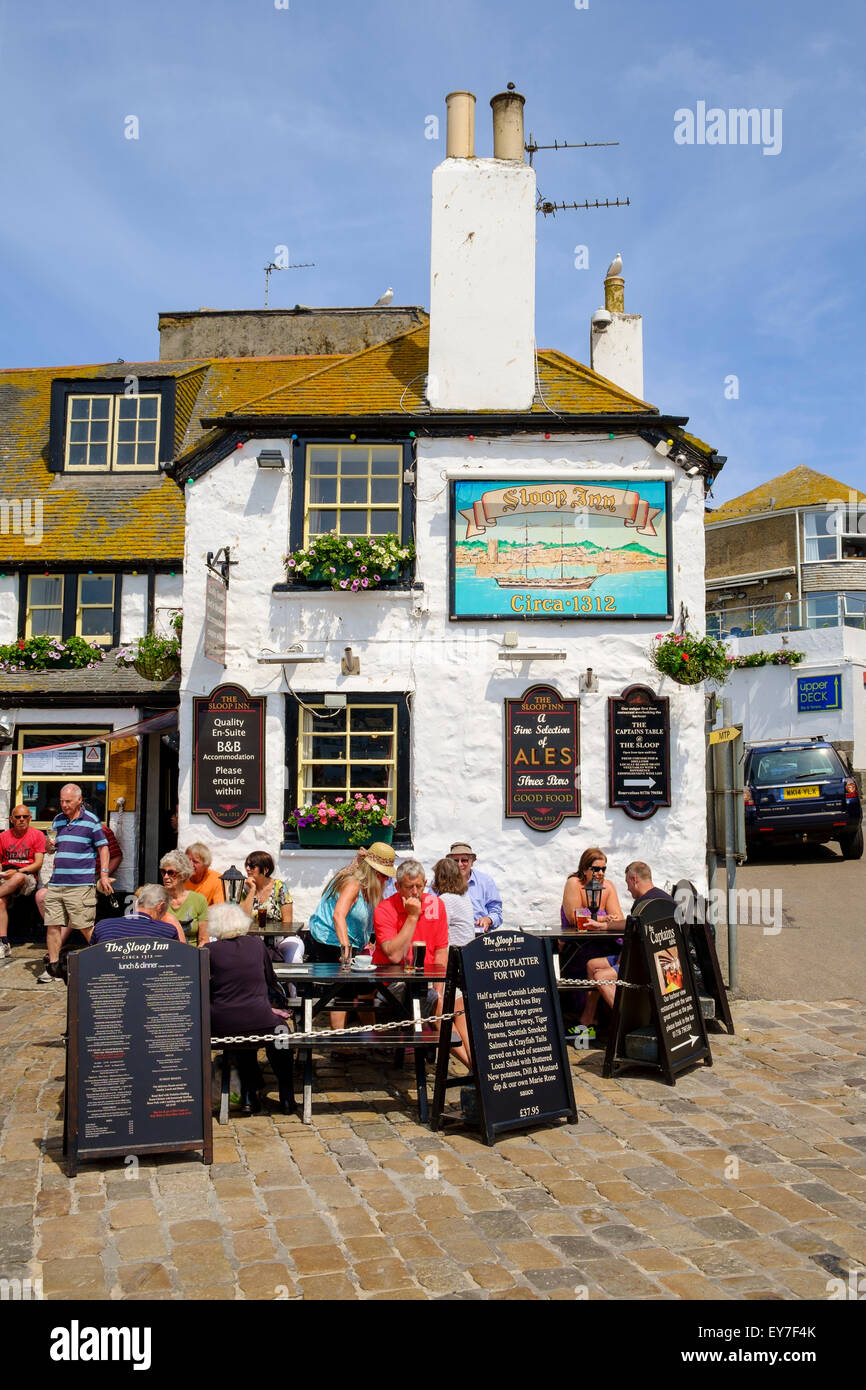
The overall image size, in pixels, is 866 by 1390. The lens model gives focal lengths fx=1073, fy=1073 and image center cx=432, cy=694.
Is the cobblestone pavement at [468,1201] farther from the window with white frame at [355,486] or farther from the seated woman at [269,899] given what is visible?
the window with white frame at [355,486]

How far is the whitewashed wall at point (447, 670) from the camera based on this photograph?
35.0 ft

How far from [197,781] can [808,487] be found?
30.4m

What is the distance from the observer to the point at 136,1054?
578 cm

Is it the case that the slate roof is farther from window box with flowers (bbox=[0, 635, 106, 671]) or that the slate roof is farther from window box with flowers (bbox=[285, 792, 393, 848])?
window box with flowers (bbox=[285, 792, 393, 848])

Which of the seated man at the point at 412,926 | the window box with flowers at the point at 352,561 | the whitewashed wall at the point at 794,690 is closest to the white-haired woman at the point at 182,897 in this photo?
the seated man at the point at 412,926

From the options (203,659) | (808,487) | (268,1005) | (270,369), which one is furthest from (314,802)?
(808,487)

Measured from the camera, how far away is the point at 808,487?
36.1 meters

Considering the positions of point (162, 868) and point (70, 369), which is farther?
point (70, 369)

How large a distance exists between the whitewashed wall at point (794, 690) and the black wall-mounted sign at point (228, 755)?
56.9 feet

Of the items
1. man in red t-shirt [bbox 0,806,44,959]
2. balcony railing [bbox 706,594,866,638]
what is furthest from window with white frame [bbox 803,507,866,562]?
man in red t-shirt [bbox 0,806,44,959]

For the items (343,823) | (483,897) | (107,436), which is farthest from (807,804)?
(107,436)

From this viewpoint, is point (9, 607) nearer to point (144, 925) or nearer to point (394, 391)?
point (394, 391)

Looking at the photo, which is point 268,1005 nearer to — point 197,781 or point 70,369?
point 197,781
